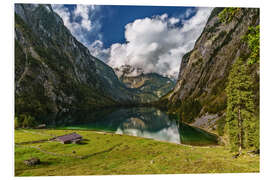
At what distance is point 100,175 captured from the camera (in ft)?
35.7

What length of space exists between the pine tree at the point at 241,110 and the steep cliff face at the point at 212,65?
1032 inches

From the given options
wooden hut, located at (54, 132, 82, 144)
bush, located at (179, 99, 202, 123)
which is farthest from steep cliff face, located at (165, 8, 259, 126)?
wooden hut, located at (54, 132, 82, 144)

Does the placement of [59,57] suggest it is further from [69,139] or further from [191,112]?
[69,139]

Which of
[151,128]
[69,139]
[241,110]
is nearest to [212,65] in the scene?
[151,128]

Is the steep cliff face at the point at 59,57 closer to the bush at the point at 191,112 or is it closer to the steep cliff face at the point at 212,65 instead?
the steep cliff face at the point at 212,65

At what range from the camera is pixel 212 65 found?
70938mm

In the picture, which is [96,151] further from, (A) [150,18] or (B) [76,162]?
(A) [150,18]

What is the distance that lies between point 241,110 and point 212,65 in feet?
211

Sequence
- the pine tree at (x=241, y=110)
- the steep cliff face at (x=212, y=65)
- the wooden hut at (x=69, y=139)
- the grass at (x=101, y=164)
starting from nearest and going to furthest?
the grass at (x=101, y=164), the pine tree at (x=241, y=110), the wooden hut at (x=69, y=139), the steep cliff face at (x=212, y=65)

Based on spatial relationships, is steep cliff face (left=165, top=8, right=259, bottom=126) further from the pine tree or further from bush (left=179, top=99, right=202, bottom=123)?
the pine tree

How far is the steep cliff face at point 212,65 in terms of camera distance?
46.7 m

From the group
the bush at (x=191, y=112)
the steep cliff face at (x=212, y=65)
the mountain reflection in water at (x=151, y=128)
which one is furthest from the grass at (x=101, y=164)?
the bush at (x=191, y=112)
